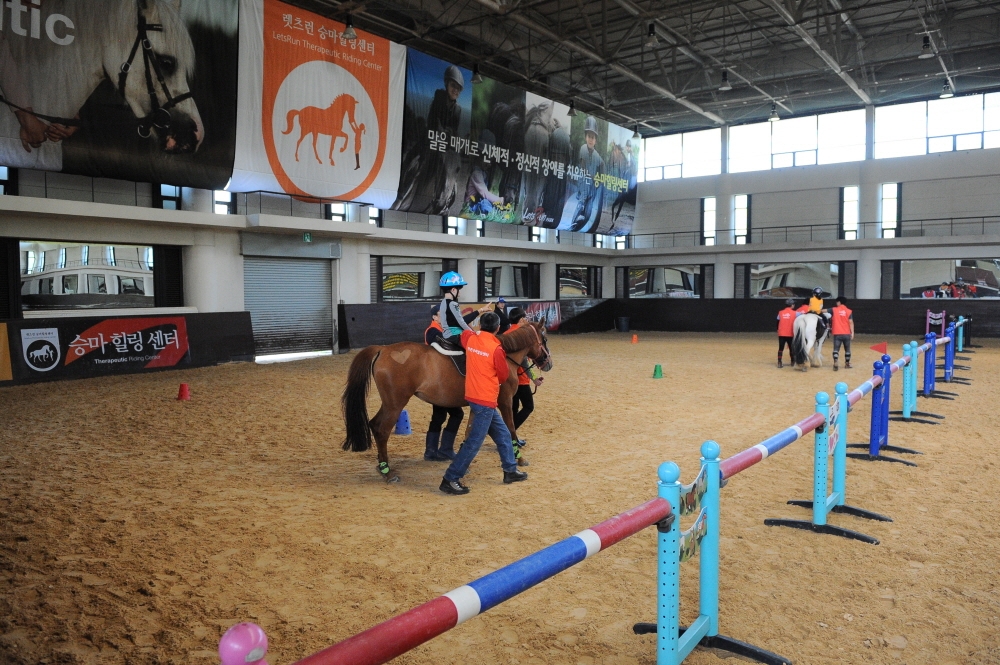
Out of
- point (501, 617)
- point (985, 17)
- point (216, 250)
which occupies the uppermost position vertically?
point (985, 17)

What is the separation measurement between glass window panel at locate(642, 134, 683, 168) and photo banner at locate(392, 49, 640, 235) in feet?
19.1

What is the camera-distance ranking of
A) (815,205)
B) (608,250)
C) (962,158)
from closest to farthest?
(962,158), (815,205), (608,250)

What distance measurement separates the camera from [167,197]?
16922 millimetres

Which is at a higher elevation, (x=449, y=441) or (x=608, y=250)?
(x=608, y=250)

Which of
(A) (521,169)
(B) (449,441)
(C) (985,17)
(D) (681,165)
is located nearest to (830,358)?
(A) (521,169)

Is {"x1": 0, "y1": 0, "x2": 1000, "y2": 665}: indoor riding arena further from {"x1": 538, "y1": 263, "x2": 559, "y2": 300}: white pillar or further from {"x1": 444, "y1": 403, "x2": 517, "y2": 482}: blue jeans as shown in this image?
{"x1": 538, "y1": 263, "x2": 559, "y2": 300}: white pillar

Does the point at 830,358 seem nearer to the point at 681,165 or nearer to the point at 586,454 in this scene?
the point at 586,454

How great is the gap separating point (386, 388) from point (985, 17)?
1077 inches

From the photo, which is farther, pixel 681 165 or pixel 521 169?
pixel 681 165

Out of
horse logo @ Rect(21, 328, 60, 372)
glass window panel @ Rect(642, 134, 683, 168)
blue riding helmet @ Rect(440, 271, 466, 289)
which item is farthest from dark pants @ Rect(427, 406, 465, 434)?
glass window panel @ Rect(642, 134, 683, 168)

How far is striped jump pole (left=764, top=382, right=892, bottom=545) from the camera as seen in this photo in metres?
4.96

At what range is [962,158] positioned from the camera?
87.5ft

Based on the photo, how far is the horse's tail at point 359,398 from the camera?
6637 millimetres

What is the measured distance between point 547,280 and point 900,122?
53.5ft
